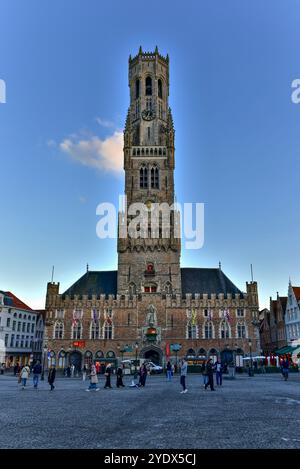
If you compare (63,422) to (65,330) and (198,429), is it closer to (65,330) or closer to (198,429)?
(198,429)

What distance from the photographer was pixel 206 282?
2672 inches

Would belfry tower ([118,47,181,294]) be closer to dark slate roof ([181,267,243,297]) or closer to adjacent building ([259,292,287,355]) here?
dark slate roof ([181,267,243,297])

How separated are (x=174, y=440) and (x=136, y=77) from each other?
3069 inches

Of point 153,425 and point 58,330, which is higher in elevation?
point 58,330

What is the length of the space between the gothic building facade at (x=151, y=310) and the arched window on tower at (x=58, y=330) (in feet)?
0.35

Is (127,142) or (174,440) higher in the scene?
(127,142)

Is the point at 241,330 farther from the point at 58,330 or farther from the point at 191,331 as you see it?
the point at 58,330

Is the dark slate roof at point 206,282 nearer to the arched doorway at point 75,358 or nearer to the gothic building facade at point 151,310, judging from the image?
the gothic building facade at point 151,310

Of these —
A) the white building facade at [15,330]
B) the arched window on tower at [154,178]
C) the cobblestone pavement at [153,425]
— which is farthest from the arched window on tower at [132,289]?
the cobblestone pavement at [153,425]

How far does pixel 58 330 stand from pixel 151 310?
49.2 ft

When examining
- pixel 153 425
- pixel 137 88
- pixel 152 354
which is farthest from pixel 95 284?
pixel 153 425

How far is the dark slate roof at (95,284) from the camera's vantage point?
66250mm
